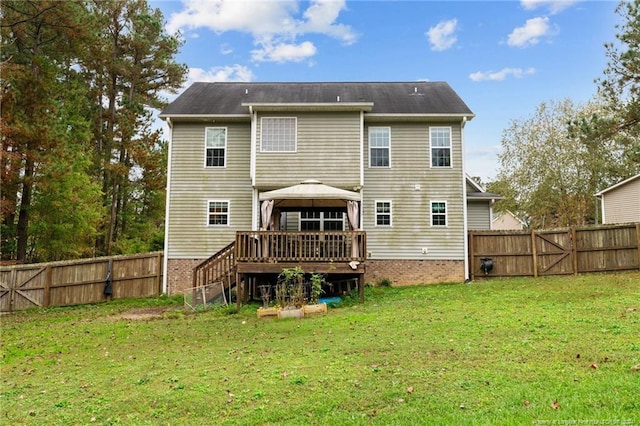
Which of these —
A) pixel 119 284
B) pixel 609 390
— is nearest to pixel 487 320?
pixel 609 390

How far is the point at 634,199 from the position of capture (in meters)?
20.2

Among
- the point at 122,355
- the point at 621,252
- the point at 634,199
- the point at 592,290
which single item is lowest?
the point at 122,355

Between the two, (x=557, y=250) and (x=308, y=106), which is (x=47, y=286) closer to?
(x=308, y=106)

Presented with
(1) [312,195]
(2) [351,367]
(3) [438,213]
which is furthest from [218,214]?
(2) [351,367]

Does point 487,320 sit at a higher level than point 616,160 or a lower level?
lower

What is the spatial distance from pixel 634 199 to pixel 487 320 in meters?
16.8

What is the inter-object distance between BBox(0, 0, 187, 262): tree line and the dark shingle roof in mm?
5349

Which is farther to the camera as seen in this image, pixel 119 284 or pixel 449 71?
pixel 449 71

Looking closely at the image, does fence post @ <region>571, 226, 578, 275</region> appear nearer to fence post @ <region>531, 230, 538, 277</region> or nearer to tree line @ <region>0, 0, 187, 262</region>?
fence post @ <region>531, 230, 538, 277</region>

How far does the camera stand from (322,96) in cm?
1694

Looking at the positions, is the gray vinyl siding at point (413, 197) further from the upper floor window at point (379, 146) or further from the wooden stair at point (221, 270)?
the wooden stair at point (221, 270)

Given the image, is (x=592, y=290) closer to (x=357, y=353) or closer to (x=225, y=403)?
(x=357, y=353)

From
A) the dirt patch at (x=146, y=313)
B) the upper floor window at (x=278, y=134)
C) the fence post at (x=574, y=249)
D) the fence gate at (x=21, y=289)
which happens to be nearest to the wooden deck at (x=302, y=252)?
the dirt patch at (x=146, y=313)

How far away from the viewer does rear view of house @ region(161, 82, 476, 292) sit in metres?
15.5
